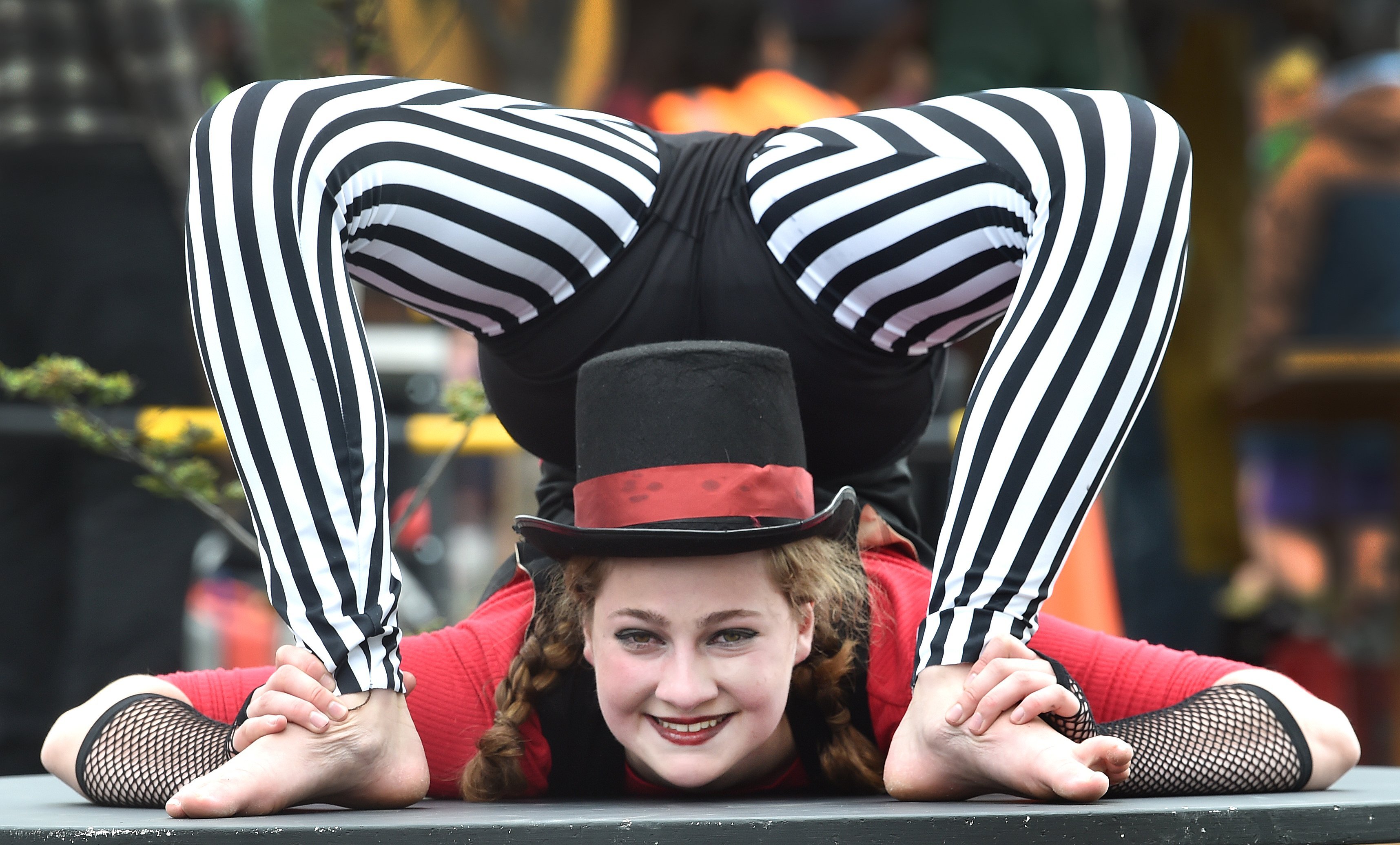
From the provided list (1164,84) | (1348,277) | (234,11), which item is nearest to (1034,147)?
(1164,84)

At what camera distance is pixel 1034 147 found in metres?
1.99

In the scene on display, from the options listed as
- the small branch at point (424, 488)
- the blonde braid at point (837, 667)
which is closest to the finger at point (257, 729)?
the blonde braid at point (837, 667)

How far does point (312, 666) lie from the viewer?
1876 mm

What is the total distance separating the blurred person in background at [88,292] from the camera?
3.63 meters

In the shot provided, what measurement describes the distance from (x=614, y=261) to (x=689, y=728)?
607 mm

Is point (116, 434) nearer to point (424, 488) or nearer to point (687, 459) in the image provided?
point (424, 488)

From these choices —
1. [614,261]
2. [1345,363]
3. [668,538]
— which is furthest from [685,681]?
[1345,363]

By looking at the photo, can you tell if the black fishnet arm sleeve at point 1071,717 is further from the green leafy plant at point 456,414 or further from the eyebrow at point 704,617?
the green leafy plant at point 456,414

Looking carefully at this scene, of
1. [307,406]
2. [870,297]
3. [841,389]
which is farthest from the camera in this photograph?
[841,389]

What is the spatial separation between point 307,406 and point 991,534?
0.79 metres

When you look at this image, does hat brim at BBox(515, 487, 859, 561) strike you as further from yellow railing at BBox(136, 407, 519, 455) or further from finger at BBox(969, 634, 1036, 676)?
yellow railing at BBox(136, 407, 519, 455)

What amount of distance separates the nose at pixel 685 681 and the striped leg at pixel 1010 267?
0.84ft

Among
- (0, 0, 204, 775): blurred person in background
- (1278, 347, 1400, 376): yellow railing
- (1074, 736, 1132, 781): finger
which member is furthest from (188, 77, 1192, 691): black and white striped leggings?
(1278, 347, 1400, 376): yellow railing

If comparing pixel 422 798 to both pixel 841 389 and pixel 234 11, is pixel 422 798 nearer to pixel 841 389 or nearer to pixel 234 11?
pixel 841 389
